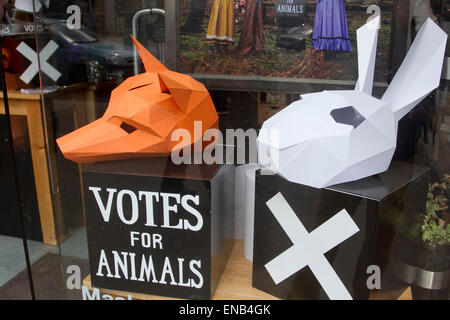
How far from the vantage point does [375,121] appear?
0.83m

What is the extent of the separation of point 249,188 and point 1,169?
844 millimetres

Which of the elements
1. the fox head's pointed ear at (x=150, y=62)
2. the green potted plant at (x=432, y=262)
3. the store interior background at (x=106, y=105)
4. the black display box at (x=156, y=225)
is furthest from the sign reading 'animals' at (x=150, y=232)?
the green potted plant at (x=432, y=262)

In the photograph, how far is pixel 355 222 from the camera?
0.80m

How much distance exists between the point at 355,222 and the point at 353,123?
20 cm

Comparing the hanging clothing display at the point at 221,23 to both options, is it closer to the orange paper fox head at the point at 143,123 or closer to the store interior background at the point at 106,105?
the store interior background at the point at 106,105

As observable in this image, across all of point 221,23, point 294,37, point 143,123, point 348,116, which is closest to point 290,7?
point 294,37

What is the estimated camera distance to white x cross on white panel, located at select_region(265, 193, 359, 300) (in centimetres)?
83

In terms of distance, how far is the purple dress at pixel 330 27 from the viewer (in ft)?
3.13

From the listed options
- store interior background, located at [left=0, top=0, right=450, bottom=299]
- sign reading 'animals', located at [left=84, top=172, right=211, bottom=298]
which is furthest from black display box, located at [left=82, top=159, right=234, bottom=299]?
store interior background, located at [left=0, top=0, right=450, bottom=299]

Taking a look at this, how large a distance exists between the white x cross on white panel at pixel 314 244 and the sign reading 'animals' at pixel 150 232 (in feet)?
0.56

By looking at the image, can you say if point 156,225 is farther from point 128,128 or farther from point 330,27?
point 330,27

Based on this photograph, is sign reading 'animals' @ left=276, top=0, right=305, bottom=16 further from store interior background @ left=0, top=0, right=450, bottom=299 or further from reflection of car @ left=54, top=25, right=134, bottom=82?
reflection of car @ left=54, top=25, right=134, bottom=82

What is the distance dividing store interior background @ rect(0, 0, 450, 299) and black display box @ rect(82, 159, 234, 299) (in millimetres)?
104

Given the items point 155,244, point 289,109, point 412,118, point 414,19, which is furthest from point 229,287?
point 414,19
